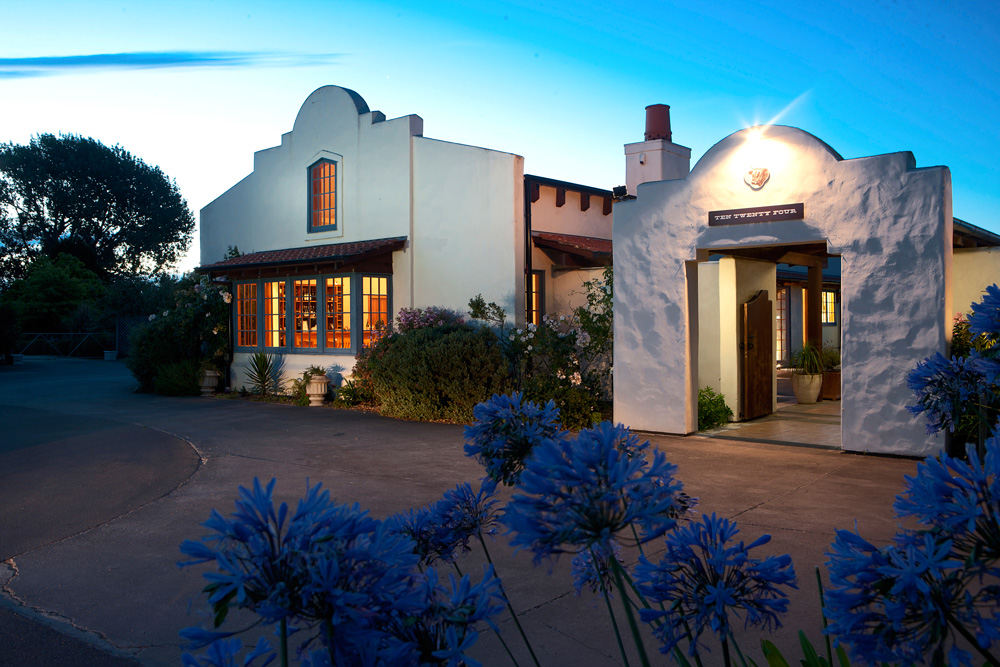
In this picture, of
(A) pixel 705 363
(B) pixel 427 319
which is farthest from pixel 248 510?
(B) pixel 427 319

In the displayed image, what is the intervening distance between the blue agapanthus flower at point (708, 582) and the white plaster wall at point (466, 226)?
12.8 m

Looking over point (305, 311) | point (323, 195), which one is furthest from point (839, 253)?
point (323, 195)

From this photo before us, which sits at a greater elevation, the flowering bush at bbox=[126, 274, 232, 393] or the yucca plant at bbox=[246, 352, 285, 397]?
the flowering bush at bbox=[126, 274, 232, 393]

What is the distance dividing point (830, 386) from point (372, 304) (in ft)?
32.2

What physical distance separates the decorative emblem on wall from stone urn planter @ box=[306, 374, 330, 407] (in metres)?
9.52

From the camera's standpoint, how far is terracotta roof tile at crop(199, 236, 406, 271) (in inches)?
612

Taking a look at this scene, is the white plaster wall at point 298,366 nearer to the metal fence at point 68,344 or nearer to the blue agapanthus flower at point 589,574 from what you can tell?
the blue agapanthus flower at point 589,574

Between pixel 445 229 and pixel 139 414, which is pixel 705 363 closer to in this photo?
pixel 445 229

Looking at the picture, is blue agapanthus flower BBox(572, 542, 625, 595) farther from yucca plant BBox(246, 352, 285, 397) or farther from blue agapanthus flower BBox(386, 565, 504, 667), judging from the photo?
yucca plant BBox(246, 352, 285, 397)

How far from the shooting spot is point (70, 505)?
771 cm

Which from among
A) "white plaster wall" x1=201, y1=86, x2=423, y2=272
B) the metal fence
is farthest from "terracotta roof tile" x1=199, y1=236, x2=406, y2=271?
the metal fence

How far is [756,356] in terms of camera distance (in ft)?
42.9

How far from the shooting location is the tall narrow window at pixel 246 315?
60.8ft

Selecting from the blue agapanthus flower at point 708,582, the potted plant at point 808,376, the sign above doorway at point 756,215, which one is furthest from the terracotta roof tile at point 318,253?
the blue agapanthus flower at point 708,582
